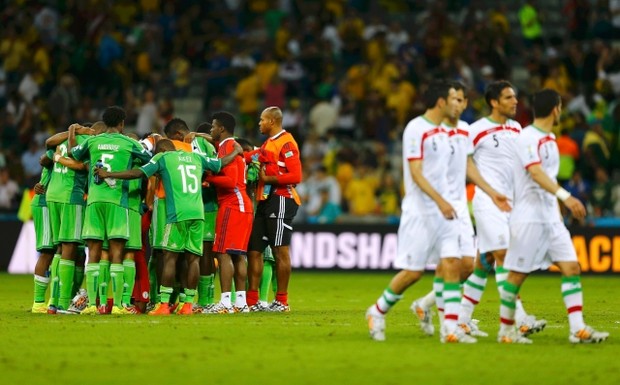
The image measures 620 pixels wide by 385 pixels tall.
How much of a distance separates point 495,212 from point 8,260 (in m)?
16.0

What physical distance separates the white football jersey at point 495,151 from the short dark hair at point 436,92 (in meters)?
1.08

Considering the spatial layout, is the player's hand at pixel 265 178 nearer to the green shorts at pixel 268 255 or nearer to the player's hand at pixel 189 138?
the player's hand at pixel 189 138

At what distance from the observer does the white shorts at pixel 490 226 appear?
13.8m

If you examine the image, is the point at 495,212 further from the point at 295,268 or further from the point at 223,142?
the point at 295,268

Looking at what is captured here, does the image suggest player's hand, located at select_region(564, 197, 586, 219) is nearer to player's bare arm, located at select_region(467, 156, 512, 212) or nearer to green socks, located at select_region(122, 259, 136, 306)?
player's bare arm, located at select_region(467, 156, 512, 212)

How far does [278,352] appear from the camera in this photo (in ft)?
39.8

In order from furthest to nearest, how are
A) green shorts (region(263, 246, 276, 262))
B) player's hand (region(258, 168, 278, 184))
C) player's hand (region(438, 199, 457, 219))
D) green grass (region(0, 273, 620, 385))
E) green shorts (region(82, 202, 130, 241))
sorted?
green shorts (region(263, 246, 276, 262)), player's hand (region(258, 168, 278, 184)), green shorts (region(82, 202, 130, 241)), player's hand (region(438, 199, 457, 219)), green grass (region(0, 273, 620, 385))

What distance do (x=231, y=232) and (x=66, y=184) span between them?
213 centimetres

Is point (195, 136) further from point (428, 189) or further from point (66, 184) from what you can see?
point (428, 189)

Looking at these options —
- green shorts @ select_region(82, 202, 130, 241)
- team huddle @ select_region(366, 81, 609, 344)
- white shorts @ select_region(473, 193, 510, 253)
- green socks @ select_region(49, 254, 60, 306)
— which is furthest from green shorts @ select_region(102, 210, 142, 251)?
white shorts @ select_region(473, 193, 510, 253)

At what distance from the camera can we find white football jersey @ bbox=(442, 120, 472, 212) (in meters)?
12.9

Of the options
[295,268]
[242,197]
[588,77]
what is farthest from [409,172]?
[588,77]

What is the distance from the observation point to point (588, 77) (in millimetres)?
31281

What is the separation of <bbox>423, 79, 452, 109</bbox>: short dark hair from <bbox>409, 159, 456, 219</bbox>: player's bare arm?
63 centimetres
